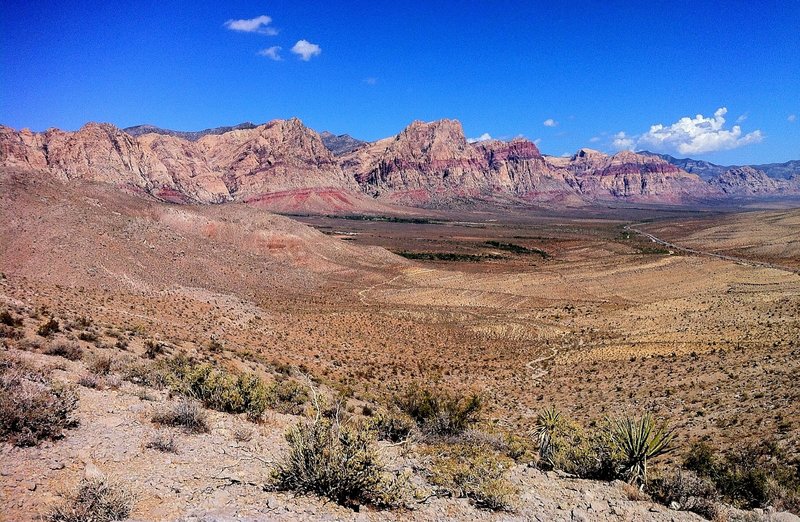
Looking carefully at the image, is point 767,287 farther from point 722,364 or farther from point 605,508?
point 605,508

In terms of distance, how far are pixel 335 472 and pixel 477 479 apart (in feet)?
8.44

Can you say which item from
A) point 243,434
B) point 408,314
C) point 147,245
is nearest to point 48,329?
point 243,434

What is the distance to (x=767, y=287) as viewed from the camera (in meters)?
47.9

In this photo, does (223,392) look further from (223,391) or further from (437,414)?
(437,414)

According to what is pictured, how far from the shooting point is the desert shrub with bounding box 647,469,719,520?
8.05 metres

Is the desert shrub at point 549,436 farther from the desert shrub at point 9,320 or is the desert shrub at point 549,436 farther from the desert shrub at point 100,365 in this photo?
the desert shrub at point 9,320

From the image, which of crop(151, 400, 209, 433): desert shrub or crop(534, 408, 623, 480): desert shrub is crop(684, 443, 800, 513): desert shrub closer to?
crop(534, 408, 623, 480): desert shrub

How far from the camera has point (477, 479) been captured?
26.3 ft

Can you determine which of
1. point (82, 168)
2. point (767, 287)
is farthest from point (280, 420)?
point (82, 168)

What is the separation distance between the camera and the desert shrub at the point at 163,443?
25.6 feet

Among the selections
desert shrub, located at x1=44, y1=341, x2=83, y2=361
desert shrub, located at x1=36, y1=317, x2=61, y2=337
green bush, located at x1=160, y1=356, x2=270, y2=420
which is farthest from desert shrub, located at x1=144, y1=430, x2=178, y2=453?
desert shrub, located at x1=36, y1=317, x2=61, y2=337

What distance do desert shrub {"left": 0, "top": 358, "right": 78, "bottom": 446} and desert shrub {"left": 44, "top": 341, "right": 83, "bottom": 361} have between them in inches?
133

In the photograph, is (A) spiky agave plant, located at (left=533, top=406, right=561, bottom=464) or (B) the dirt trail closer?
(A) spiky agave plant, located at (left=533, top=406, right=561, bottom=464)

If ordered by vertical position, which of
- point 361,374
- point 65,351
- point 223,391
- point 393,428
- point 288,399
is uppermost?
point 65,351
